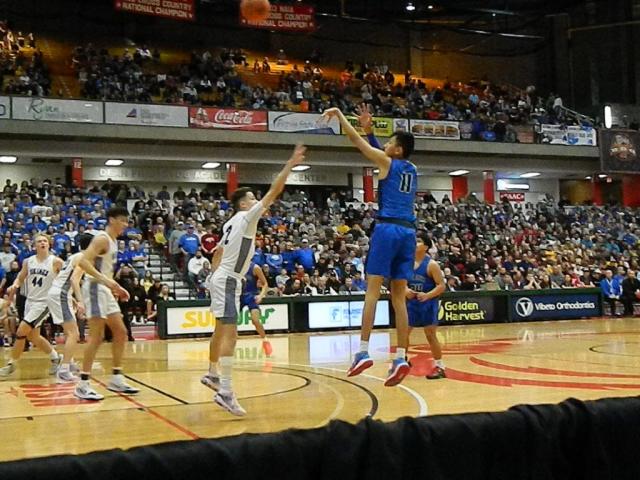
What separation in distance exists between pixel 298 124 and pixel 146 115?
20.8ft

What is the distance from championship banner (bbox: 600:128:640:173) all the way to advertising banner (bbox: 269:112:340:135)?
45.0ft

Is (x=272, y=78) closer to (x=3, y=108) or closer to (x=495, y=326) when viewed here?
(x=3, y=108)

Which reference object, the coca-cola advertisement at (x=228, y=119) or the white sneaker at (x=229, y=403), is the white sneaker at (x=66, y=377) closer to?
the white sneaker at (x=229, y=403)

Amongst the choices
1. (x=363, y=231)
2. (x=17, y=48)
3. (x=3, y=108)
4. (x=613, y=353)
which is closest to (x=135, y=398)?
(x=613, y=353)

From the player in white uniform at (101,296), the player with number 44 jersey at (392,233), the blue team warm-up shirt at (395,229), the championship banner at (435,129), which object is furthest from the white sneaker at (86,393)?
the championship banner at (435,129)

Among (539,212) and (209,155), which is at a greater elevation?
(209,155)

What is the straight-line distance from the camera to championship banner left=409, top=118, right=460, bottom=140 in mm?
34062

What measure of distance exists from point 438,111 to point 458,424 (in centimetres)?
3476

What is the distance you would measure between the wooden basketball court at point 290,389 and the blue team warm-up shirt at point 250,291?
90 centimetres

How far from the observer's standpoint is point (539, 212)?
34.5 meters

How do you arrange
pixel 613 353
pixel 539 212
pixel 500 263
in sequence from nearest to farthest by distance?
pixel 613 353
pixel 500 263
pixel 539 212

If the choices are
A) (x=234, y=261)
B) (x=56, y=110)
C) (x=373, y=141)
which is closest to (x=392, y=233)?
(x=373, y=141)

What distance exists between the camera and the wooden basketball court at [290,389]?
6.32m

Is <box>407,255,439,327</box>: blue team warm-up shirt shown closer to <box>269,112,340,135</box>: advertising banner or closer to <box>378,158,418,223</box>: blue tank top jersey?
<box>378,158,418,223</box>: blue tank top jersey
